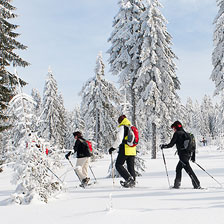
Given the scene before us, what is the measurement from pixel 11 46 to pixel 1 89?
106 inches

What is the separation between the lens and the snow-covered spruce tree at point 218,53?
729 inches

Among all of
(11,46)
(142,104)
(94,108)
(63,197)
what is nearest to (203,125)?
(94,108)

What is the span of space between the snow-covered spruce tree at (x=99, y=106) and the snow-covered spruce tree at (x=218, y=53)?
11.5m

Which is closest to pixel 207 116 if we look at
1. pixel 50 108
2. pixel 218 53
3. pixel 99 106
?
pixel 50 108

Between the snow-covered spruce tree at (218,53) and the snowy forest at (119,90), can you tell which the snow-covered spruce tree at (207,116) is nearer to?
the snowy forest at (119,90)

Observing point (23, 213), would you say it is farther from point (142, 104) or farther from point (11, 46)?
point (142, 104)

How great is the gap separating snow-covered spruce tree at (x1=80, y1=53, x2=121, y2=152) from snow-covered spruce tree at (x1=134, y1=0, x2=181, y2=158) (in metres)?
7.51

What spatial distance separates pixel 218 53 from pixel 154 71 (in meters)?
4.69

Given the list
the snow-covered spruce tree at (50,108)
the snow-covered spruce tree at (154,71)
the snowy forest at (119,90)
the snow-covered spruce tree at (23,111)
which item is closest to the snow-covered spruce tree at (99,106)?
the snowy forest at (119,90)

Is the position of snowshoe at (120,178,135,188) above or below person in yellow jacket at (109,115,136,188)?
below

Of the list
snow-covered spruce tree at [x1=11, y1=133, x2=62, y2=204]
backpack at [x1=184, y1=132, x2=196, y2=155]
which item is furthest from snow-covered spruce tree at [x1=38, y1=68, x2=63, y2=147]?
snow-covered spruce tree at [x1=11, y1=133, x2=62, y2=204]

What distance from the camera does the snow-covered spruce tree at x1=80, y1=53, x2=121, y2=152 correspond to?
93.4 feet

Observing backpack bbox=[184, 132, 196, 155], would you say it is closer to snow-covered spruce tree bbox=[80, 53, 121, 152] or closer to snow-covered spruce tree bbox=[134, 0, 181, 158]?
snow-covered spruce tree bbox=[134, 0, 181, 158]

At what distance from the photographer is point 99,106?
28.5 metres
